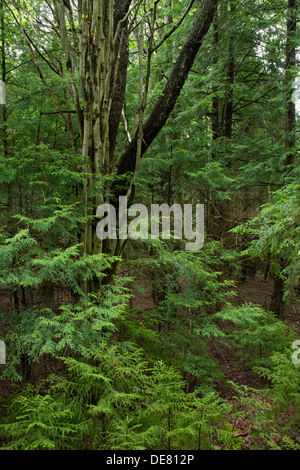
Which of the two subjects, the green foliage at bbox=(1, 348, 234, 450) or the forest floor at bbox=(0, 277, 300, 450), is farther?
the forest floor at bbox=(0, 277, 300, 450)

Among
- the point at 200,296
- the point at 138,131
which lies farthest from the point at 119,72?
the point at 200,296

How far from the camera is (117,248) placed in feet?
13.2

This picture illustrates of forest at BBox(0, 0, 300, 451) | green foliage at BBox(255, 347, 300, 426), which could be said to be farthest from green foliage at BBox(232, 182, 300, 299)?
green foliage at BBox(255, 347, 300, 426)

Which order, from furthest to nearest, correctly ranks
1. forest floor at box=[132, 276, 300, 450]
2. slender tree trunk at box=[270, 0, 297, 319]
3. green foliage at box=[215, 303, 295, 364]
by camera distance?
1. slender tree trunk at box=[270, 0, 297, 319]
2. green foliage at box=[215, 303, 295, 364]
3. forest floor at box=[132, 276, 300, 450]

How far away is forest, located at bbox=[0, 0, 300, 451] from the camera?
236 cm

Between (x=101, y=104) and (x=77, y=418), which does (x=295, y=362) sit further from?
(x=101, y=104)

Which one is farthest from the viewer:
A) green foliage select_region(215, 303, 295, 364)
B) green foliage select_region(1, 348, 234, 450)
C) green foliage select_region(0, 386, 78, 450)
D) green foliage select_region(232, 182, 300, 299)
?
green foliage select_region(215, 303, 295, 364)

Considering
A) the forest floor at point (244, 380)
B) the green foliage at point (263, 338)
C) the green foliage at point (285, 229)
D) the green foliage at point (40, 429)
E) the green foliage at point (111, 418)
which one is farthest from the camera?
the green foliage at point (263, 338)

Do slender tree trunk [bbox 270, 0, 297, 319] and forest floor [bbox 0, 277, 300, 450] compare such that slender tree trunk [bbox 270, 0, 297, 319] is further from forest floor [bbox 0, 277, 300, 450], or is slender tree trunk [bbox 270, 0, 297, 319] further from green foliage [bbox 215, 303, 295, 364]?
green foliage [bbox 215, 303, 295, 364]

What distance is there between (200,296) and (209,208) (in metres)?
3.38

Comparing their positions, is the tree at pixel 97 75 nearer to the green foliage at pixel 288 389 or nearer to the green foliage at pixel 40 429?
the green foliage at pixel 40 429

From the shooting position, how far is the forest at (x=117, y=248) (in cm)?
236

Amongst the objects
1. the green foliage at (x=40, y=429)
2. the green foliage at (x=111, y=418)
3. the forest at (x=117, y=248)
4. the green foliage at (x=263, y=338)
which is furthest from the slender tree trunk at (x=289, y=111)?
the green foliage at (x=40, y=429)
